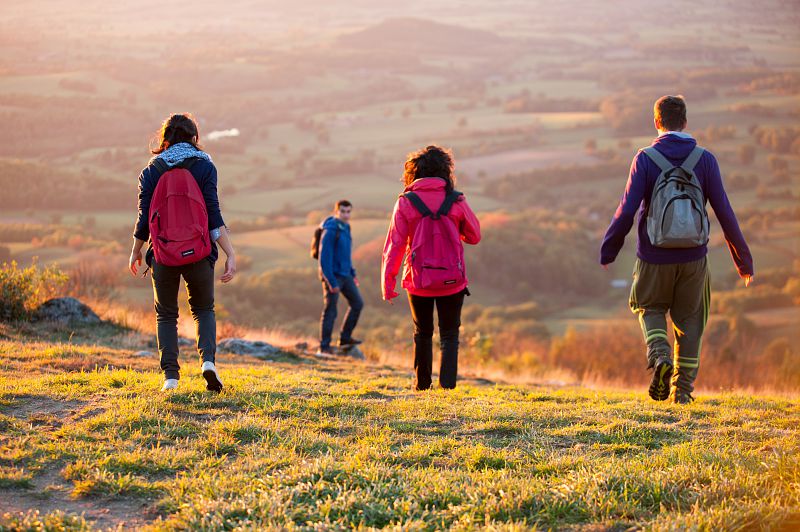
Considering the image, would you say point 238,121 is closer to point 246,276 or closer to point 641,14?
point 246,276

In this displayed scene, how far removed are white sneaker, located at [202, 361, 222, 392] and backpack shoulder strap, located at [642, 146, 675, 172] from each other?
398cm

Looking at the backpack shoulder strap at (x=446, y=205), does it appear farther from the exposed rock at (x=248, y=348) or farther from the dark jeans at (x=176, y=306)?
the exposed rock at (x=248, y=348)

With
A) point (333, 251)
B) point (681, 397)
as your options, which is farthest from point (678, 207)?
point (333, 251)

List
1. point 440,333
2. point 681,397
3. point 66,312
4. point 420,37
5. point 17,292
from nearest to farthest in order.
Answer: point 681,397 < point 440,333 < point 17,292 < point 66,312 < point 420,37

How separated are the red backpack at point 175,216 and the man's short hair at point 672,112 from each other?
3.88 m

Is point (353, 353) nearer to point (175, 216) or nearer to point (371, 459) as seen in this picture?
point (175, 216)

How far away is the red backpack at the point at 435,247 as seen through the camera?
6.57m

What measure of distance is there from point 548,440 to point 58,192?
181 feet

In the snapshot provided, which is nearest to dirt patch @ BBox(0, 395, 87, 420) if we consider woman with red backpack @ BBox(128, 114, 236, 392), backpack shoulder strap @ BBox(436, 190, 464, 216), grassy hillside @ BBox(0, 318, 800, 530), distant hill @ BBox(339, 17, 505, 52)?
grassy hillside @ BBox(0, 318, 800, 530)

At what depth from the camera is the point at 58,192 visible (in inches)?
2093

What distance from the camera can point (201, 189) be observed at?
575 centimetres

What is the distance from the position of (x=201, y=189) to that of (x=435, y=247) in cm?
211

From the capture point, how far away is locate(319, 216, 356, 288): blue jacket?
11.4m

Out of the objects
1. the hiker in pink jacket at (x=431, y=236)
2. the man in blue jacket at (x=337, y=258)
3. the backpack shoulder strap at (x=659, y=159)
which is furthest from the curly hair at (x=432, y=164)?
the man in blue jacket at (x=337, y=258)
